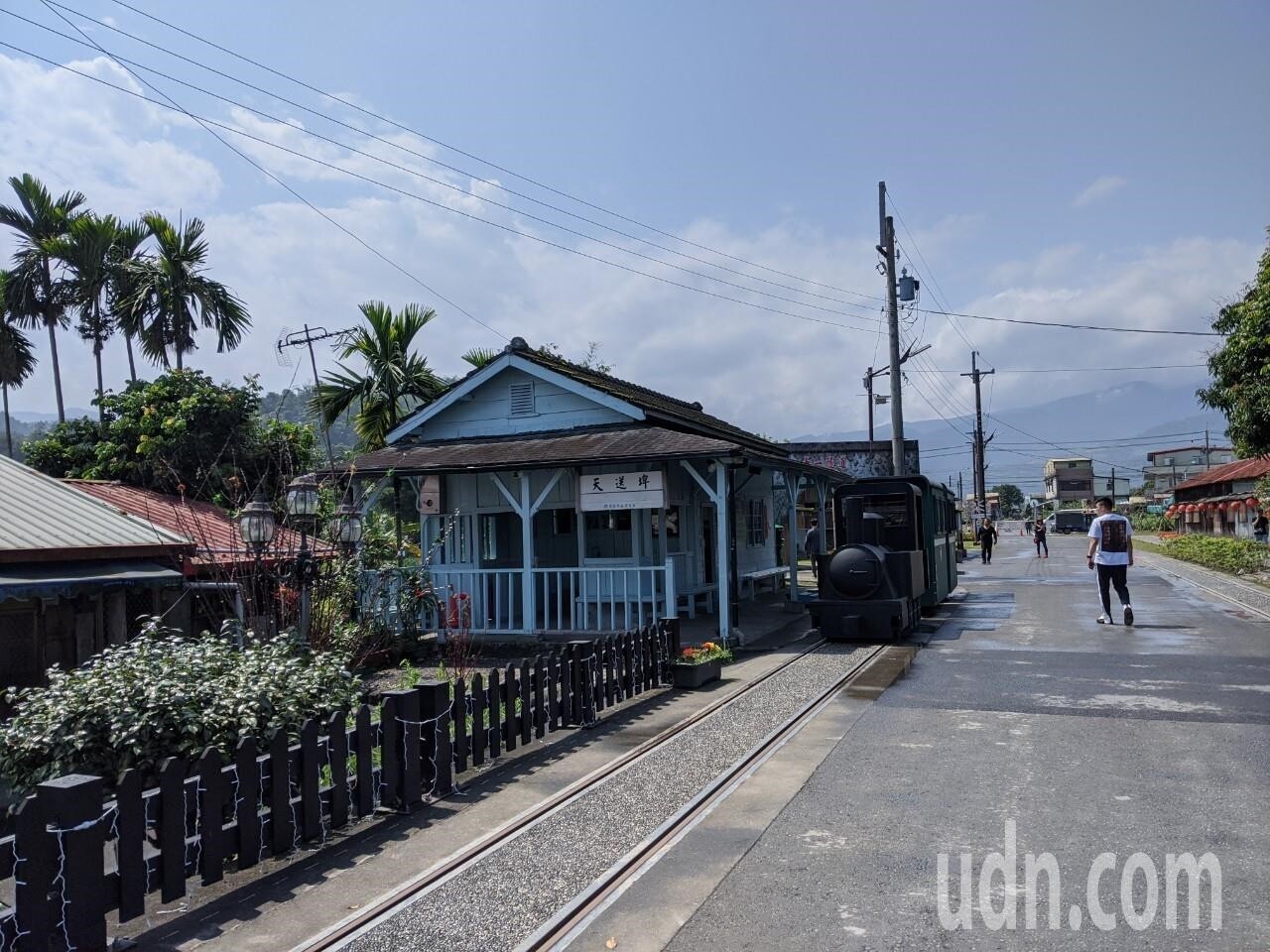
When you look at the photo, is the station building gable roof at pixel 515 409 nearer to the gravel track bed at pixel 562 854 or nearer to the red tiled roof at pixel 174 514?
the red tiled roof at pixel 174 514

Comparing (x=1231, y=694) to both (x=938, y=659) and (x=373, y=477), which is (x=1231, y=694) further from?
(x=373, y=477)

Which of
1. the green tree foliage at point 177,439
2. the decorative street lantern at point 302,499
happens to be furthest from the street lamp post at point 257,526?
the green tree foliage at point 177,439

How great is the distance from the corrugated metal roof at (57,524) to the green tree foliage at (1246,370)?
1858 centimetres

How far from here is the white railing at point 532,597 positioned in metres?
13.5

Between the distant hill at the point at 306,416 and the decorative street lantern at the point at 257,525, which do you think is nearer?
the decorative street lantern at the point at 257,525

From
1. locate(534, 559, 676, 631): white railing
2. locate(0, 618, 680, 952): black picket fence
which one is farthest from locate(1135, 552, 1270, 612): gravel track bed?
locate(0, 618, 680, 952): black picket fence

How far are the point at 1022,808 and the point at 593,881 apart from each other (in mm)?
2846

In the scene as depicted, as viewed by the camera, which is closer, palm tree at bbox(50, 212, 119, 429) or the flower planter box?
the flower planter box

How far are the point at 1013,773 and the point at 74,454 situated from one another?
68.8 ft

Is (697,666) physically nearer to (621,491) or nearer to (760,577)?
(621,491)

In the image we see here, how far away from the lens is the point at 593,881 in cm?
471

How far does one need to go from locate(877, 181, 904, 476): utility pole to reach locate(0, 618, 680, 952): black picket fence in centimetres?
1735

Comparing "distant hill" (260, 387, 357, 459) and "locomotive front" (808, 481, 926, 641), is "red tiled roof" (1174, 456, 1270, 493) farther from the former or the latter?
"distant hill" (260, 387, 357, 459)

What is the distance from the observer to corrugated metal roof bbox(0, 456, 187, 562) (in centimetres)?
865
